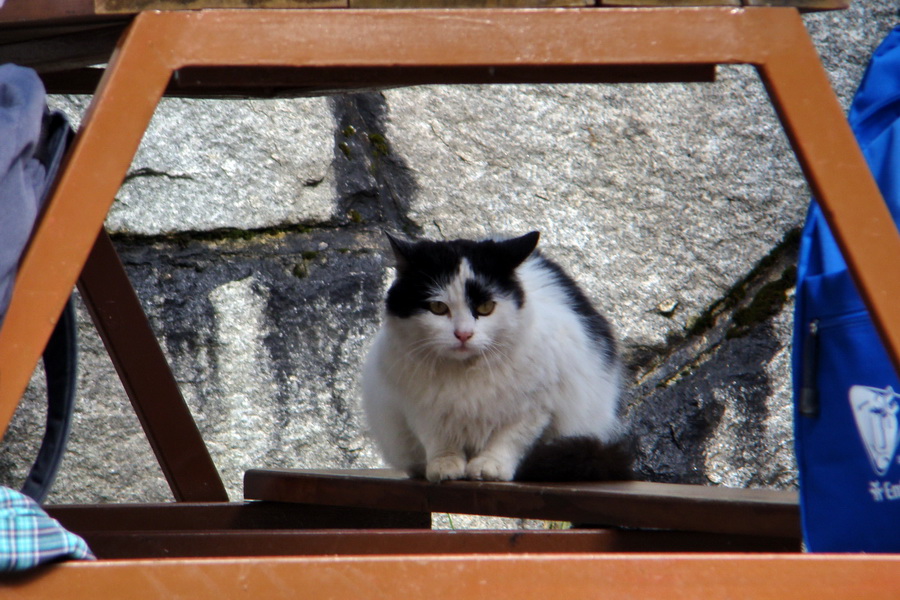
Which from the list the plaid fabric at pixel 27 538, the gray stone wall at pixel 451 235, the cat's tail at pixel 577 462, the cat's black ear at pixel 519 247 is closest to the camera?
A: the plaid fabric at pixel 27 538

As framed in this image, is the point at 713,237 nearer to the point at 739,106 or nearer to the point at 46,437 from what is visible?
the point at 739,106

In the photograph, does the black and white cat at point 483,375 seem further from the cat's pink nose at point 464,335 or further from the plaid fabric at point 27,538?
the plaid fabric at point 27,538

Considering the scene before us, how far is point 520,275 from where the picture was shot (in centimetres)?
183

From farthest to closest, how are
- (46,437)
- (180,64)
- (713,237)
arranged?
(713,237) → (46,437) → (180,64)

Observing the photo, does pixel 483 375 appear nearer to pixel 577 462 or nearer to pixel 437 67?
pixel 577 462

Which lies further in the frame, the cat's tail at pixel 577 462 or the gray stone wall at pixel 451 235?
the gray stone wall at pixel 451 235

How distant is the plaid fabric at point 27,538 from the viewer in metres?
0.69

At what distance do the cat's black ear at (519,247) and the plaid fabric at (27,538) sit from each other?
3.51 ft

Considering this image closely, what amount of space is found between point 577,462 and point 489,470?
6.1 inches

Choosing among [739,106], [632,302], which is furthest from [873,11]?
[632,302]

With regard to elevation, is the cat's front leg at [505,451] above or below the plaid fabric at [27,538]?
above

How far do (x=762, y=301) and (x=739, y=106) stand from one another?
0.51 metres

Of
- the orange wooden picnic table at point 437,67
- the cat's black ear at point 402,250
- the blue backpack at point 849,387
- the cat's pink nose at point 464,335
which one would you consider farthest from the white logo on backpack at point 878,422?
the cat's black ear at point 402,250

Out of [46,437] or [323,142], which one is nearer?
[46,437]
